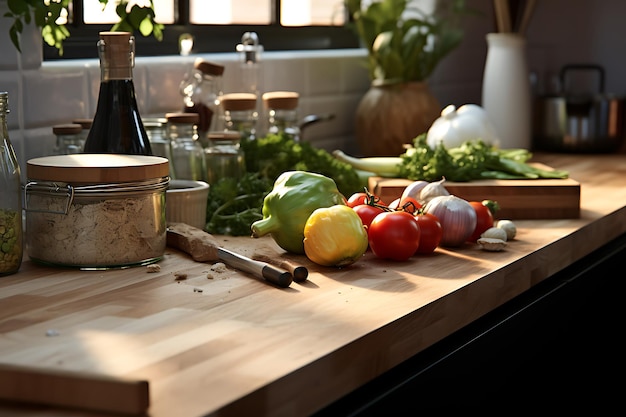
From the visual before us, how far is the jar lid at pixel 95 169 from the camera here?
128 centimetres

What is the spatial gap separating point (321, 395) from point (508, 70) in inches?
77.0

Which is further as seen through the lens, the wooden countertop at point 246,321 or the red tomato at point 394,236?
the red tomato at point 394,236

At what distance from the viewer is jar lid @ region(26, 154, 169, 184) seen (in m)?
1.28

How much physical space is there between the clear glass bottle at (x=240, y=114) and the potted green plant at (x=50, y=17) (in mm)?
219

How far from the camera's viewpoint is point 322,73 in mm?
2590

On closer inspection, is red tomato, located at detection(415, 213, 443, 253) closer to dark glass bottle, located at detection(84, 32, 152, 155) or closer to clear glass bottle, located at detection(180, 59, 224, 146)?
dark glass bottle, located at detection(84, 32, 152, 155)

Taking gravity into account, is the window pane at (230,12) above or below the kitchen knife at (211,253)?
above

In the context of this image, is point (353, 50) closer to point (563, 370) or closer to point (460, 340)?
point (563, 370)

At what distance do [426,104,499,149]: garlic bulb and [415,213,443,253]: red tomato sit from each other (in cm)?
71

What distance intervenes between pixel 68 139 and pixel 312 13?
1.35 m

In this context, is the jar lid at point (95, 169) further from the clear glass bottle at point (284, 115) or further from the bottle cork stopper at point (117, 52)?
the clear glass bottle at point (284, 115)

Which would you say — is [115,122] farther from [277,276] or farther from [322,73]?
[322,73]

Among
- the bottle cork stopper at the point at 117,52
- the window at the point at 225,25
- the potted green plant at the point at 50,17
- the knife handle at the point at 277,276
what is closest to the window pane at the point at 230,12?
the window at the point at 225,25

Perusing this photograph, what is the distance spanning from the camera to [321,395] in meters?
0.94
